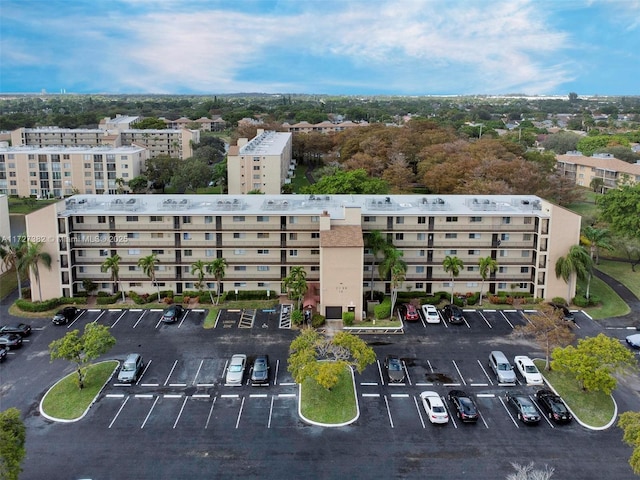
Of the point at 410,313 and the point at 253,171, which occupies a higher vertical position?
the point at 253,171

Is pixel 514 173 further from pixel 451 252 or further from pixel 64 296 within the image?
pixel 64 296

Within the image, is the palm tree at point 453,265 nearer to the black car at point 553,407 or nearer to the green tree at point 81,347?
the black car at point 553,407

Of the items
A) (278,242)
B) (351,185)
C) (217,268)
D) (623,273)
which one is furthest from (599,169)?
(217,268)

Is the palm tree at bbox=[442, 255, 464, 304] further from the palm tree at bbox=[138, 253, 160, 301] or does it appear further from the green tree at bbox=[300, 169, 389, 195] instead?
the green tree at bbox=[300, 169, 389, 195]

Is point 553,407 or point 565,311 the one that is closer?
point 553,407

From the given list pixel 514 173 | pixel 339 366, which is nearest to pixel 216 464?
pixel 339 366

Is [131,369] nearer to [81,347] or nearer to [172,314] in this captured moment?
[81,347]

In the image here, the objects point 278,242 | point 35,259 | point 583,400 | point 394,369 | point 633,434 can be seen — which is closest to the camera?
point 633,434

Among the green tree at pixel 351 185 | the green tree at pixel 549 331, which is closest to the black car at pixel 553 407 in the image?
the green tree at pixel 549 331
